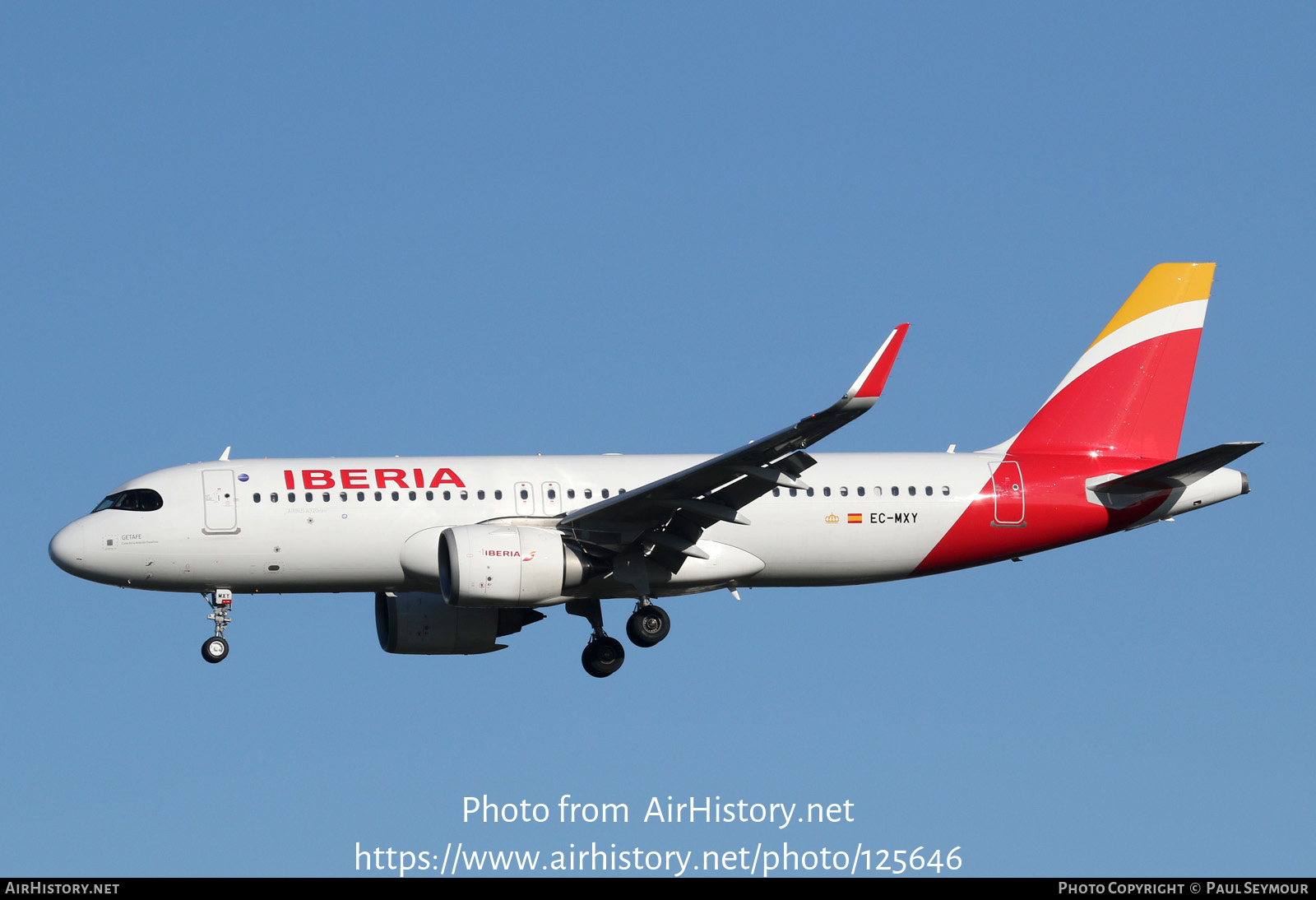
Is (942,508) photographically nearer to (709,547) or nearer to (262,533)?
(709,547)

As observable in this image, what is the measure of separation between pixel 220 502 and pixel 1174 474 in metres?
17.3

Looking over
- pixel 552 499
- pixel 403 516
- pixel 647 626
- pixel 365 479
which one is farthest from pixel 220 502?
pixel 647 626

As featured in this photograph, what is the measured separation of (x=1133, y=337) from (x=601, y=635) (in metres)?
12.4

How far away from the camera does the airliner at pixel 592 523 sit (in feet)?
102

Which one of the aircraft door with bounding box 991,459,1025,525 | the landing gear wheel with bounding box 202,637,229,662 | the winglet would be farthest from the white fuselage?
the winglet

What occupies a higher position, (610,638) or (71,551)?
(71,551)

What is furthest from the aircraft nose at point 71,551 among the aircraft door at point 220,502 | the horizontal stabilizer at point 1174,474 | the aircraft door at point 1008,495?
the horizontal stabilizer at point 1174,474

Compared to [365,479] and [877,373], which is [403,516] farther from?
[877,373]

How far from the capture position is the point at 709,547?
32656 millimetres

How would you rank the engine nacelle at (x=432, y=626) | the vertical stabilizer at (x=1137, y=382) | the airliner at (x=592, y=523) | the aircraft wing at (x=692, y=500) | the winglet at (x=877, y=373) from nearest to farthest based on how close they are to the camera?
the winglet at (x=877, y=373) → the aircraft wing at (x=692, y=500) → the airliner at (x=592, y=523) → the engine nacelle at (x=432, y=626) → the vertical stabilizer at (x=1137, y=382)

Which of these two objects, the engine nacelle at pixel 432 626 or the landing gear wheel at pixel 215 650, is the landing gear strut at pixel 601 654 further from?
the landing gear wheel at pixel 215 650

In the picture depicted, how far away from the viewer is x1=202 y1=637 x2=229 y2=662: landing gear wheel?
32094 mm

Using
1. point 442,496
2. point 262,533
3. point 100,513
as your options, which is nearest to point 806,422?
point 442,496

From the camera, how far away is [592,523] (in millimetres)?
31172
